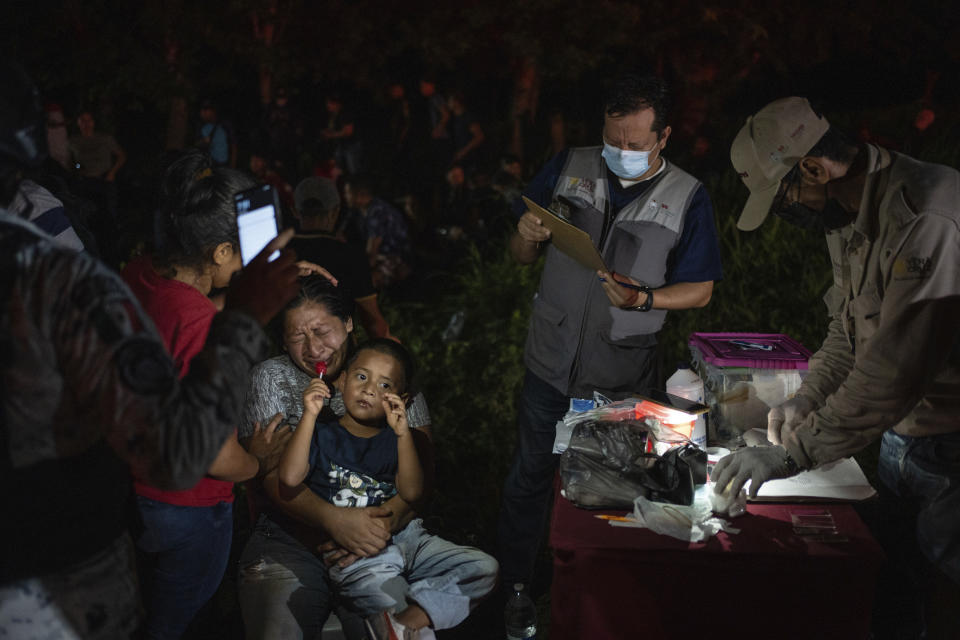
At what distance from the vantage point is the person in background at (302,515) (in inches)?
106

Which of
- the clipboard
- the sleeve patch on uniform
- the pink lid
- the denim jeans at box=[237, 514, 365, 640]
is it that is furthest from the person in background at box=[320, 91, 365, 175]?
the sleeve patch on uniform

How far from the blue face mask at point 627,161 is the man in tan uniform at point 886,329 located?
0.72 metres

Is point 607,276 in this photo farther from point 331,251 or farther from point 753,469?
point 331,251

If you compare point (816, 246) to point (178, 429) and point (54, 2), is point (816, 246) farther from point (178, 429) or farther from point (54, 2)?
point (54, 2)

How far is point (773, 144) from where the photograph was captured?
7.78ft

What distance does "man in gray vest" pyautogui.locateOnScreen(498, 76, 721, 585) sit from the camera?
10.6 feet

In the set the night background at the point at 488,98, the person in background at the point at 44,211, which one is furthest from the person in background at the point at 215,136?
the person in background at the point at 44,211

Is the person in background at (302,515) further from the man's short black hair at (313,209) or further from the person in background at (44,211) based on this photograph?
the man's short black hair at (313,209)

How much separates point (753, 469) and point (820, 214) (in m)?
0.84

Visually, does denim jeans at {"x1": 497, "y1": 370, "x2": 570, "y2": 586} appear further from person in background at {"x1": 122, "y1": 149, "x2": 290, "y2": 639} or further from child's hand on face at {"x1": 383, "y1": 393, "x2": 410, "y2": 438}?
person in background at {"x1": 122, "y1": 149, "x2": 290, "y2": 639}

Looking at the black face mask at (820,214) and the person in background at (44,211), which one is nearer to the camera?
the black face mask at (820,214)

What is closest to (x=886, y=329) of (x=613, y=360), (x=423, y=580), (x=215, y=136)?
(x=613, y=360)

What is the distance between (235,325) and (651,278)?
7.05 feet

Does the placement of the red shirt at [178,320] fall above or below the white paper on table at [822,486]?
above
